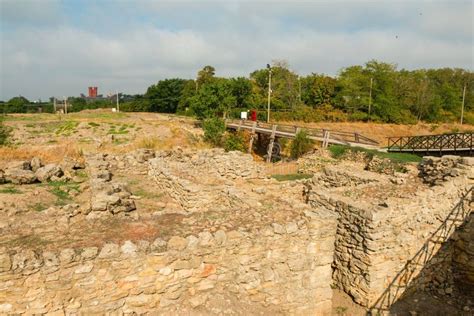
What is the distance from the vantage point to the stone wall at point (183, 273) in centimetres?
520

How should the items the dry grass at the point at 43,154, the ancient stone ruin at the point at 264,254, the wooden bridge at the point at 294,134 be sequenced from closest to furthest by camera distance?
the ancient stone ruin at the point at 264,254 → the dry grass at the point at 43,154 → the wooden bridge at the point at 294,134

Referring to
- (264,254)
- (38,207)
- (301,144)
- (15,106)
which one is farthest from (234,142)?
(15,106)

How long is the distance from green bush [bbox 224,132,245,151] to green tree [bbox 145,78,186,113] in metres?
41.4

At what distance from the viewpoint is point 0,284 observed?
5000 mm

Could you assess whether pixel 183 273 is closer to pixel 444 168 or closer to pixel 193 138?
pixel 444 168

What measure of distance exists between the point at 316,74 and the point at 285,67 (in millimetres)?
5097

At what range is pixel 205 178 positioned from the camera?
38.1ft

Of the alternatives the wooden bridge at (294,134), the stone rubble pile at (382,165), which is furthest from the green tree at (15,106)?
the stone rubble pile at (382,165)

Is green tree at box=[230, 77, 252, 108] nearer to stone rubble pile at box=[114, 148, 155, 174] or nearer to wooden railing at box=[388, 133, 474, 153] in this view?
wooden railing at box=[388, 133, 474, 153]

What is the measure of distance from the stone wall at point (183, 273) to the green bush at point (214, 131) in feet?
70.1

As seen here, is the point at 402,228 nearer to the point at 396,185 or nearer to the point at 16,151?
the point at 396,185

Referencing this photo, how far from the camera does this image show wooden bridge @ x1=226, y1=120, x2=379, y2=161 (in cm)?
2392

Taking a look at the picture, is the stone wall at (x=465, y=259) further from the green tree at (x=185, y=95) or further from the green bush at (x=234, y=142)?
the green tree at (x=185, y=95)

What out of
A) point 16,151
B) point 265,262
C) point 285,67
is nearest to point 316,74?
point 285,67
